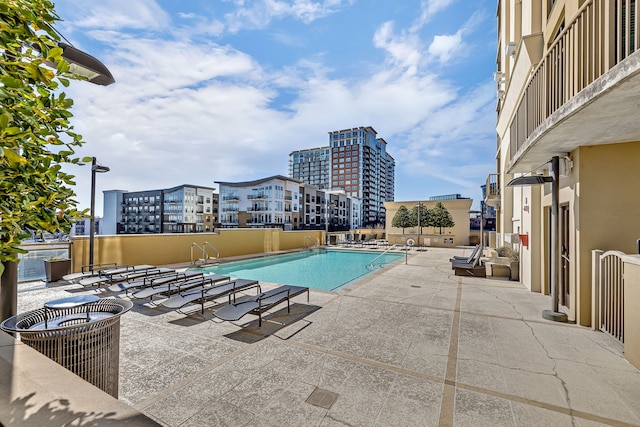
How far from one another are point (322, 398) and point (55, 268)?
1056 cm

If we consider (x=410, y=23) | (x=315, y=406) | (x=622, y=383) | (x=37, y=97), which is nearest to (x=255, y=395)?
(x=315, y=406)

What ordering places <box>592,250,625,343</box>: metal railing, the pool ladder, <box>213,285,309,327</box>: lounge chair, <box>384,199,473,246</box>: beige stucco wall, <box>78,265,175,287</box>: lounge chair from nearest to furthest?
<box>592,250,625,343</box>: metal railing, <box>213,285,309,327</box>: lounge chair, <box>78,265,175,287</box>: lounge chair, the pool ladder, <box>384,199,473,246</box>: beige stucco wall

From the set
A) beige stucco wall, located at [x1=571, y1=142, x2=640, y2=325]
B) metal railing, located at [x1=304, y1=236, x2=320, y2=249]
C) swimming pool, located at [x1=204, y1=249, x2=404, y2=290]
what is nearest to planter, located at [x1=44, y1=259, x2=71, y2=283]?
swimming pool, located at [x1=204, y1=249, x2=404, y2=290]

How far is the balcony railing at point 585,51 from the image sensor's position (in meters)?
3.07

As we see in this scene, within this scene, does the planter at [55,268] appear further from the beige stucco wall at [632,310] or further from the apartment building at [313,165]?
the apartment building at [313,165]

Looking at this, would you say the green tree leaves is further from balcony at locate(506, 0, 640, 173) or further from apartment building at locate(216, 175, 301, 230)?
apartment building at locate(216, 175, 301, 230)

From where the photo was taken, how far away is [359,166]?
98188mm

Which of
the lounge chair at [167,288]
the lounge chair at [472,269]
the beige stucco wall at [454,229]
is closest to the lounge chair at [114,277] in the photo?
the lounge chair at [167,288]

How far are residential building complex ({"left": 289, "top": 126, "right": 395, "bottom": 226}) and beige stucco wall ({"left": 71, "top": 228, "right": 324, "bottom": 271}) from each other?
74820 millimetres

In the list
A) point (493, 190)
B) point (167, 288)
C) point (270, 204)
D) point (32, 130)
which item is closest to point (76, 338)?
point (32, 130)

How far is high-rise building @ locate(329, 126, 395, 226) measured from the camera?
3903 inches

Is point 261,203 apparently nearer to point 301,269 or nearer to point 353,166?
point 301,269

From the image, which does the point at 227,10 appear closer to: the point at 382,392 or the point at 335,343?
the point at 335,343

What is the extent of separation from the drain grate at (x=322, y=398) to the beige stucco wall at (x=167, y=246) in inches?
431
